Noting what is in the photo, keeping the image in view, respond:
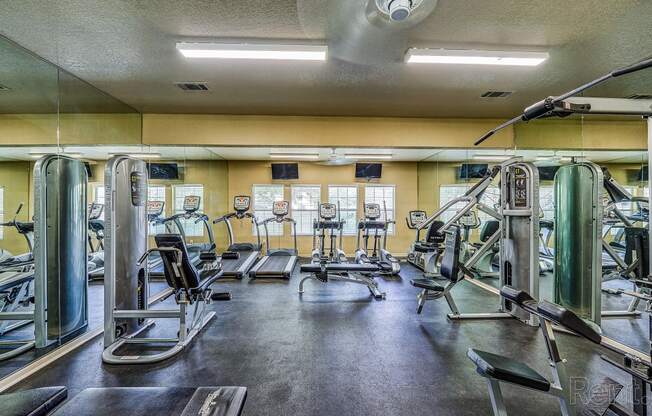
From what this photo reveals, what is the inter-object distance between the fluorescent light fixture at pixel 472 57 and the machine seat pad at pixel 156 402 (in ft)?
10.1

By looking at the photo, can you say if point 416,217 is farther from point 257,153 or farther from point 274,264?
point 257,153

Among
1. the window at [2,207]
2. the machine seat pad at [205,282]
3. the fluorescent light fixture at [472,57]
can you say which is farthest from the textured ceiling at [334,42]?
the machine seat pad at [205,282]

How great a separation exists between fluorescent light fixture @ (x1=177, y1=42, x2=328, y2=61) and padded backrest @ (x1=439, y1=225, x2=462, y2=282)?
8.42 feet

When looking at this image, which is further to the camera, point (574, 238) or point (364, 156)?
point (364, 156)

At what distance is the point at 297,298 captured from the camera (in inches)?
159

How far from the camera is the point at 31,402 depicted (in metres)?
0.92

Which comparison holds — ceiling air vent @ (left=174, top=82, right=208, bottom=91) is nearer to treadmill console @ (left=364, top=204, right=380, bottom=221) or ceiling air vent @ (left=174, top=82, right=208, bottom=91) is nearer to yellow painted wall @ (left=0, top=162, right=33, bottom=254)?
yellow painted wall @ (left=0, top=162, right=33, bottom=254)

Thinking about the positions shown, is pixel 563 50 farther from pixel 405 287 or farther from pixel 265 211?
pixel 265 211

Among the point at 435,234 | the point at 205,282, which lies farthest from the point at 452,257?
the point at 205,282

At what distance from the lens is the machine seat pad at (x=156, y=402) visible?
41.5 inches

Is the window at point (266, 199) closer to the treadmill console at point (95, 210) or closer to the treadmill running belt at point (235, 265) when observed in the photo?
the treadmill running belt at point (235, 265)

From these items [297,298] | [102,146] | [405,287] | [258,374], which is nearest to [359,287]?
[405,287]

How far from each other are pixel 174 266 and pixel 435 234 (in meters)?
4.39

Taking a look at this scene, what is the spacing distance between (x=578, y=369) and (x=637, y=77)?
11.5 feet
